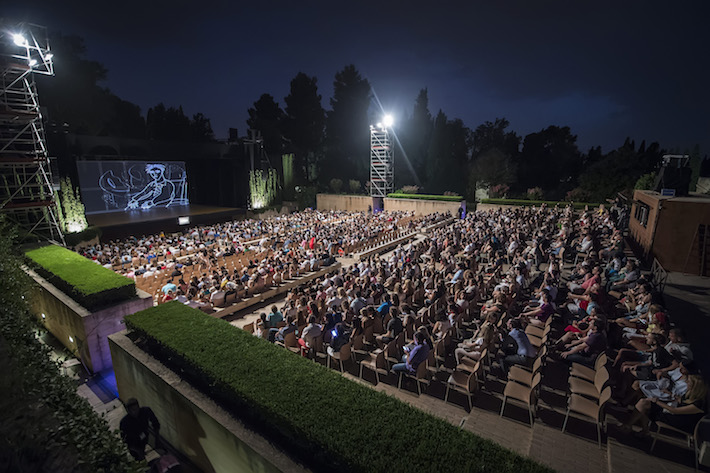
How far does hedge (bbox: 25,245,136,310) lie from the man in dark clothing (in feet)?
14.3

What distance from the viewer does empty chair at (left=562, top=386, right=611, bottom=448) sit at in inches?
163

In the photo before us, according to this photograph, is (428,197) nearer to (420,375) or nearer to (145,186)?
(145,186)

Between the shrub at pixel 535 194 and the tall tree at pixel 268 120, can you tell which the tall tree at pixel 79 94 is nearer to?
the tall tree at pixel 268 120

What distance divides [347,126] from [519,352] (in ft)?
143

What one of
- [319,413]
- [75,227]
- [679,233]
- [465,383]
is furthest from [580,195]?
[75,227]

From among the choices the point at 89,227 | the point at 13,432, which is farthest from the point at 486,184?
the point at 13,432

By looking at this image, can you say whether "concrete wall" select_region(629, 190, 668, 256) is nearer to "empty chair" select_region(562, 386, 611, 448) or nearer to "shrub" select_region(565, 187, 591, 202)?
"empty chair" select_region(562, 386, 611, 448)

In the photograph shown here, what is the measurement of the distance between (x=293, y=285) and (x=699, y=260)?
13410 mm

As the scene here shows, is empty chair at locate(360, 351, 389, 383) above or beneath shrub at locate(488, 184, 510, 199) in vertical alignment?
beneath

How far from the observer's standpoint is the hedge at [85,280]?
25.4ft

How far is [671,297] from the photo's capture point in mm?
8266

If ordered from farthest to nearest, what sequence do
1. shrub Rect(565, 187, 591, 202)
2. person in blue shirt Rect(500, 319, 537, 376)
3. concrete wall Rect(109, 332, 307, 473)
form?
shrub Rect(565, 187, 591, 202) → person in blue shirt Rect(500, 319, 537, 376) → concrete wall Rect(109, 332, 307, 473)

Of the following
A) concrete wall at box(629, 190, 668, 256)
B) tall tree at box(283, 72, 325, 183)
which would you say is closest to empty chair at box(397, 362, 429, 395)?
concrete wall at box(629, 190, 668, 256)

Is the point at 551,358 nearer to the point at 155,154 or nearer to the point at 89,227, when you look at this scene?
the point at 89,227
